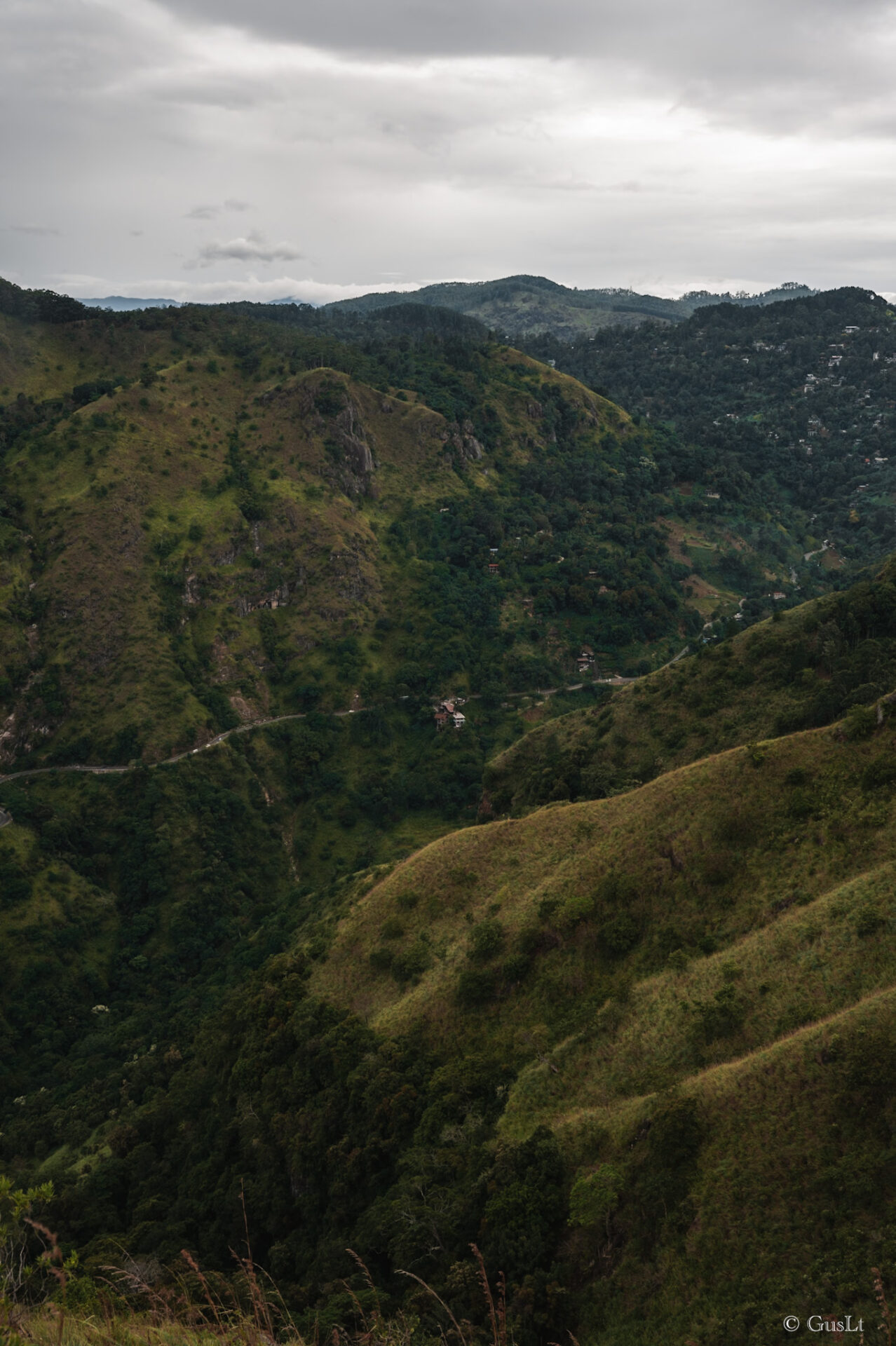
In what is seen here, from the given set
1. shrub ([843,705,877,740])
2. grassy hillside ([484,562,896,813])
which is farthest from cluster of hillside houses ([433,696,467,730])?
shrub ([843,705,877,740])

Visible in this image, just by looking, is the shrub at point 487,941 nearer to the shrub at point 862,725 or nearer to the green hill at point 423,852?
the green hill at point 423,852

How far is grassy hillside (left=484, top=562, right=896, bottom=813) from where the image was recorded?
49.0 m

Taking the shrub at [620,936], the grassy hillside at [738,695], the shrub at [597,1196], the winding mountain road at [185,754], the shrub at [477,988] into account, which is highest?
the grassy hillside at [738,695]

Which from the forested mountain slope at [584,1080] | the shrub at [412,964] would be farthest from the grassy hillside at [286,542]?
the shrub at [412,964]

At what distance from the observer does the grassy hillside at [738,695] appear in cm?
4903

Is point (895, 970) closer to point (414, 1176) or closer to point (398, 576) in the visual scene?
point (414, 1176)

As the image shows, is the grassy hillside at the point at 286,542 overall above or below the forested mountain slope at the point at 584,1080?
above

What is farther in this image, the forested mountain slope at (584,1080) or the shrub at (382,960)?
the shrub at (382,960)

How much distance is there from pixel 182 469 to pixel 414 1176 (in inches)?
4091

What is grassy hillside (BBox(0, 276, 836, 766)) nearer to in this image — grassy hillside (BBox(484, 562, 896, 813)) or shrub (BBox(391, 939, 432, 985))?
grassy hillside (BBox(484, 562, 896, 813))

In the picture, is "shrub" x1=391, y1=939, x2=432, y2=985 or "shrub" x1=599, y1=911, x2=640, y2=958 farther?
"shrub" x1=391, y1=939, x2=432, y2=985

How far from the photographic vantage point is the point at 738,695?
56.8m

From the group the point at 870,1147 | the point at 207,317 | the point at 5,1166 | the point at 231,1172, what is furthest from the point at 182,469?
the point at 870,1147

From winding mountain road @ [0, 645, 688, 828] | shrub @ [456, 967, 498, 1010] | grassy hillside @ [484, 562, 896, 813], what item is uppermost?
grassy hillside @ [484, 562, 896, 813]
